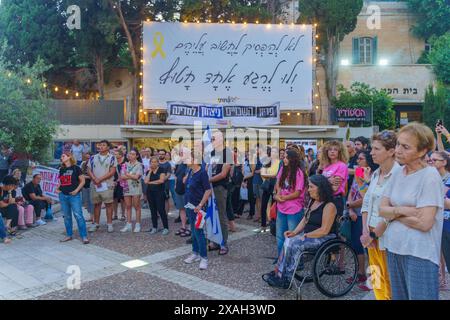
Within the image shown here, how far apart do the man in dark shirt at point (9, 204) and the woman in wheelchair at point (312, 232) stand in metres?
5.80

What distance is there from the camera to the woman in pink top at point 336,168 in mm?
5168

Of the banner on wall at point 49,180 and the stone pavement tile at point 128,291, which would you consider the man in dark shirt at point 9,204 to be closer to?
the banner on wall at point 49,180

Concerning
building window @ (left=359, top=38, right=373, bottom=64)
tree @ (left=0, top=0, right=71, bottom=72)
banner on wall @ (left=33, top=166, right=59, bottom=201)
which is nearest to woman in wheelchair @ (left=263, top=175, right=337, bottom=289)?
banner on wall @ (left=33, top=166, right=59, bottom=201)

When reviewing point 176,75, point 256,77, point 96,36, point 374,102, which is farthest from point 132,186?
point 374,102

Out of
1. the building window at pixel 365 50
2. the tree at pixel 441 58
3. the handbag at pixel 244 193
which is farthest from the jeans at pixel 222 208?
the building window at pixel 365 50

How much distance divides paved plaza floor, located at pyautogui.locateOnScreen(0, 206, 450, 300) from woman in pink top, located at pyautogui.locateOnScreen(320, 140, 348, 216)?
1183 mm

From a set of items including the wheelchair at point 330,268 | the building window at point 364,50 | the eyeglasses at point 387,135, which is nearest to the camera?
the eyeglasses at point 387,135

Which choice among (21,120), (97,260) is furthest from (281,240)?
(21,120)

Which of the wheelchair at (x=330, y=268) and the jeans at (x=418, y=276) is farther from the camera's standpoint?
the wheelchair at (x=330, y=268)

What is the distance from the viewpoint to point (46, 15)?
63.5ft

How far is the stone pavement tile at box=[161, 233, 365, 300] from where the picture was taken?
4.91 metres

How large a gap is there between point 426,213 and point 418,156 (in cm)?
42

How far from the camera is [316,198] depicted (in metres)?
4.84
